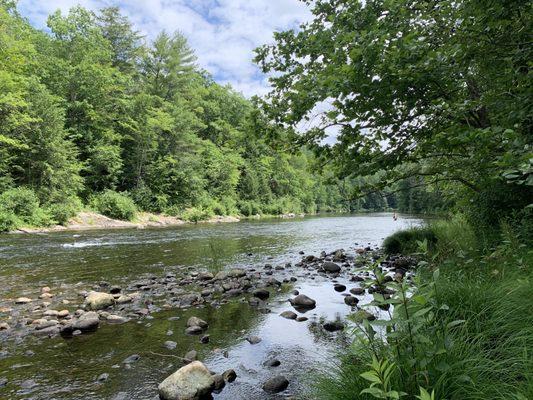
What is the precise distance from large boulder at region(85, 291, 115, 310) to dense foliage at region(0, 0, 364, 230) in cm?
449

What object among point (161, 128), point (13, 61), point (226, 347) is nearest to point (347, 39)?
point (226, 347)

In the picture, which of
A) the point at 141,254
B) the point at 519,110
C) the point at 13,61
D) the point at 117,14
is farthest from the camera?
the point at 117,14

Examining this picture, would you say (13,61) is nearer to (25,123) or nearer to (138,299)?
(25,123)

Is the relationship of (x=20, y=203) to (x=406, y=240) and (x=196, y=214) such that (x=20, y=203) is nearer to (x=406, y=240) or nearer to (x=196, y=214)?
(x=196, y=214)

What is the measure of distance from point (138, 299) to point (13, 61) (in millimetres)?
28678

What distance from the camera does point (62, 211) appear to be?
2572 centimetres

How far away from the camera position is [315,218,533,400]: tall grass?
2.21m

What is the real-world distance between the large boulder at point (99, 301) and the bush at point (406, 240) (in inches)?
405

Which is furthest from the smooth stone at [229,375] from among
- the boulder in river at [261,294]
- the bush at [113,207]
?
the bush at [113,207]

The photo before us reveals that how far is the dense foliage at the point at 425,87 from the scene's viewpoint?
3627mm

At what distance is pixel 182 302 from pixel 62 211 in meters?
22.1

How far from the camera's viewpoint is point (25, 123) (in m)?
Result: 25.4

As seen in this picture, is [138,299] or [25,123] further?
[25,123]

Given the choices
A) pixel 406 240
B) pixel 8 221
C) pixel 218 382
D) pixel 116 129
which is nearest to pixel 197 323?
pixel 218 382
